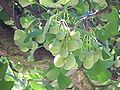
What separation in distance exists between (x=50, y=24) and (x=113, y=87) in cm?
37

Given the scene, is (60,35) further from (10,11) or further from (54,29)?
(10,11)

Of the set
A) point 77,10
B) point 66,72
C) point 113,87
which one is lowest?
point 113,87

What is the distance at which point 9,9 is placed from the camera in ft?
3.87

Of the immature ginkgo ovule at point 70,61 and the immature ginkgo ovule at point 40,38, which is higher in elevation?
the immature ginkgo ovule at point 40,38

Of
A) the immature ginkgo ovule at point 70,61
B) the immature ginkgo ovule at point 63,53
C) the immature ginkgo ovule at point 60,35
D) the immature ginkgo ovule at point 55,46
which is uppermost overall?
the immature ginkgo ovule at point 60,35

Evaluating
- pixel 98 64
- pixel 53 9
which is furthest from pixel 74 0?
pixel 98 64

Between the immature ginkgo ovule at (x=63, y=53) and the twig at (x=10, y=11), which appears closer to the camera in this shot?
the immature ginkgo ovule at (x=63, y=53)

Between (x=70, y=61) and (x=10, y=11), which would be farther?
(x=10, y=11)

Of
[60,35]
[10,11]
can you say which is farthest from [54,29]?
[10,11]

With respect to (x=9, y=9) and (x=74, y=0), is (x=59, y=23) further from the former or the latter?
(x=9, y=9)

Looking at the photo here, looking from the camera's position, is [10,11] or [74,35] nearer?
[74,35]

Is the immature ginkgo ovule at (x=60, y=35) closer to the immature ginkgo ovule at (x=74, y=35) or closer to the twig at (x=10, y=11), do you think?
the immature ginkgo ovule at (x=74, y=35)

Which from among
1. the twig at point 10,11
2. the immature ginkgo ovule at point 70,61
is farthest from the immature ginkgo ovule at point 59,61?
the twig at point 10,11

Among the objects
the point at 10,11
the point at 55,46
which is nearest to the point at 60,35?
the point at 55,46
